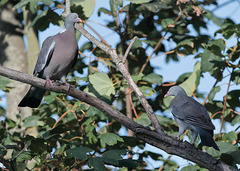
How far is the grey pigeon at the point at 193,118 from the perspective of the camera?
3047mm

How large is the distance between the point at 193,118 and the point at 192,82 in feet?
2.36

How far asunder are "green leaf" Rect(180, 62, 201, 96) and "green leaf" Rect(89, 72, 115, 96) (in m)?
0.88

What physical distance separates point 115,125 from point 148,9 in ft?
4.59

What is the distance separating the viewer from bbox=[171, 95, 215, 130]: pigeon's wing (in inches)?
121

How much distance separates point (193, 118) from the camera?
10.3 feet

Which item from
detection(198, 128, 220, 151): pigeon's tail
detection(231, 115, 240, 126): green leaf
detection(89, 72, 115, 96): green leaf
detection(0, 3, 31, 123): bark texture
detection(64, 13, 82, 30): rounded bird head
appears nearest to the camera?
detection(198, 128, 220, 151): pigeon's tail

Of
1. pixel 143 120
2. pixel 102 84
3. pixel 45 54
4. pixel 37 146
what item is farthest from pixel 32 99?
pixel 143 120

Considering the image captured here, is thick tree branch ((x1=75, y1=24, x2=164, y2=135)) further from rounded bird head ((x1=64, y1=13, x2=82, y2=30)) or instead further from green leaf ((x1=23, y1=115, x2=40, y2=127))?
green leaf ((x1=23, y1=115, x2=40, y2=127))

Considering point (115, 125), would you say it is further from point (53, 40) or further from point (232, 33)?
point (232, 33)

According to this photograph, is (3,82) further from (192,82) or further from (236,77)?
(236,77)

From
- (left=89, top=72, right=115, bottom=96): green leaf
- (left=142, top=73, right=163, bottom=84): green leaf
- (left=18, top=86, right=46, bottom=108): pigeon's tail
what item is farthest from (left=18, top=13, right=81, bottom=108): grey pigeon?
(left=142, top=73, right=163, bottom=84): green leaf

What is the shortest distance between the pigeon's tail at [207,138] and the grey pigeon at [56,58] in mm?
1610

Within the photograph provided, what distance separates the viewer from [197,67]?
12.5ft

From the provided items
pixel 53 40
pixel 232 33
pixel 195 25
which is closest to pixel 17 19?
pixel 53 40
